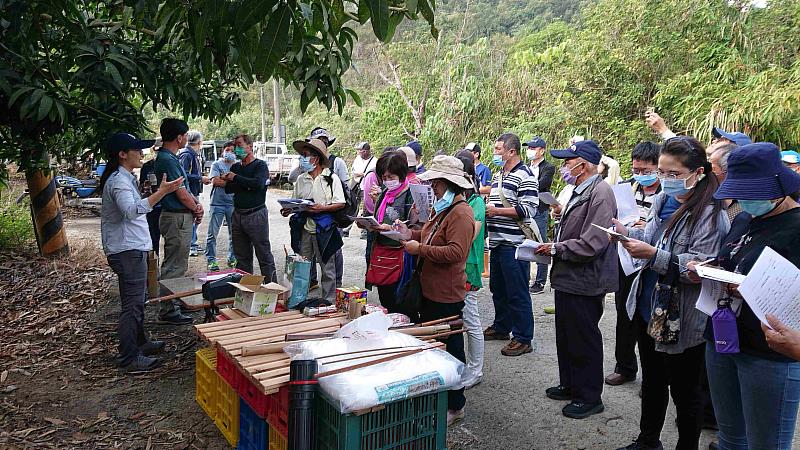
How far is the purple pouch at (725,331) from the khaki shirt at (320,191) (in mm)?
4020

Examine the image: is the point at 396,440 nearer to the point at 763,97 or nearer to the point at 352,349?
the point at 352,349

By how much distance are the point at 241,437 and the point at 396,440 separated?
1.20m

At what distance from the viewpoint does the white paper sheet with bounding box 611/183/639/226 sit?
4070mm

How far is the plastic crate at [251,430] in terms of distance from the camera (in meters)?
3.11

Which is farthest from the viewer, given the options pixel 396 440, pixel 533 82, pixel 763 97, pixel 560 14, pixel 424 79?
pixel 560 14

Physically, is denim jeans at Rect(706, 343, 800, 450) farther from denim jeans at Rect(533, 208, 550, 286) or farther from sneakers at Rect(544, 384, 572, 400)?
denim jeans at Rect(533, 208, 550, 286)

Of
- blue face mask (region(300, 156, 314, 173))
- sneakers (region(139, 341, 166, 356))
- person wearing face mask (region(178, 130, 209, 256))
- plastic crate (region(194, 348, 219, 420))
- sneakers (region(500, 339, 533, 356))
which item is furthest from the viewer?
person wearing face mask (region(178, 130, 209, 256))

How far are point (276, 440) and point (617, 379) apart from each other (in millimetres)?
2935

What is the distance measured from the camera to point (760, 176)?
94.4 inches

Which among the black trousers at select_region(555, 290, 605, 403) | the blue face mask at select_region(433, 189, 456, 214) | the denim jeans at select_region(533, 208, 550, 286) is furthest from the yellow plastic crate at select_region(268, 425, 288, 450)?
the denim jeans at select_region(533, 208, 550, 286)

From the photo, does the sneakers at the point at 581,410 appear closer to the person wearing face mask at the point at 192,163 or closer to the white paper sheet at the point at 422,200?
the white paper sheet at the point at 422,200

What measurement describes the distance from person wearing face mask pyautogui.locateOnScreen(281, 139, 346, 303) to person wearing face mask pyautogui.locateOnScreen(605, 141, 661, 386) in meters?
2.75

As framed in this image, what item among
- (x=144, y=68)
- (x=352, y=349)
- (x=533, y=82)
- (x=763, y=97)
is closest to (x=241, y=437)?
→ (x=352, y=349)

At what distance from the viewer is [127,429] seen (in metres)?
3.95
